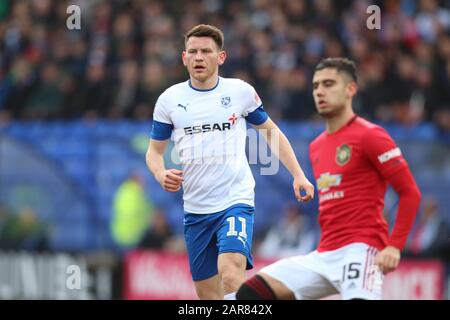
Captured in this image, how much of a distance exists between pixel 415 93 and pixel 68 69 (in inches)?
246

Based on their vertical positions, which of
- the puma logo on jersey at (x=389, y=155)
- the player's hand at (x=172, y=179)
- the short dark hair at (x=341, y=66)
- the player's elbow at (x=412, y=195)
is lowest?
the player's elbow at (x=412, y=195)

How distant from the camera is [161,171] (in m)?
8.49

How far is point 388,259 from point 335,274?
70 cm

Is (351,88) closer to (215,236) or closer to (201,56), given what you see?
(201,56)

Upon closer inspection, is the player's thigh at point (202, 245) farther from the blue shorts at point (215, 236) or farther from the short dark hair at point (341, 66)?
the short dark hair at point (341, 66)

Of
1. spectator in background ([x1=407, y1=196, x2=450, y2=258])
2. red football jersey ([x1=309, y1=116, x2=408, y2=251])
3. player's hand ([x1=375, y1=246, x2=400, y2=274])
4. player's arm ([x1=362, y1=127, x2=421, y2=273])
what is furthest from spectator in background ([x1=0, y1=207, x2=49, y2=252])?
player's hand ([x1=375, y1=246, x2=400, y2=274])

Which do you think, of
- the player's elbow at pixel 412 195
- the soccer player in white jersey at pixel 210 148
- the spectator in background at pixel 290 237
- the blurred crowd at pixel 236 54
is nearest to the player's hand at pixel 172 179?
the soccer player in white jersey at pixel 210 148

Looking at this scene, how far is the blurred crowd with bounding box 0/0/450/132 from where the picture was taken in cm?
1589

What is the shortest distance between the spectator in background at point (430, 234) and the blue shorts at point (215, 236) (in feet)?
19.2

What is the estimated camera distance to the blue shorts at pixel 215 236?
27.5ft

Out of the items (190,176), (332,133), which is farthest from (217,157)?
(332,133)

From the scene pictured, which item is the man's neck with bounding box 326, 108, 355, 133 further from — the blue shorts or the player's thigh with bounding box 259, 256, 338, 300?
the player's thigh with bounding box 259, 256, 338, 300

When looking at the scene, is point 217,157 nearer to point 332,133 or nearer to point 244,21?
point 332,133

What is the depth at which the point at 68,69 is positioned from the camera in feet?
60.3
